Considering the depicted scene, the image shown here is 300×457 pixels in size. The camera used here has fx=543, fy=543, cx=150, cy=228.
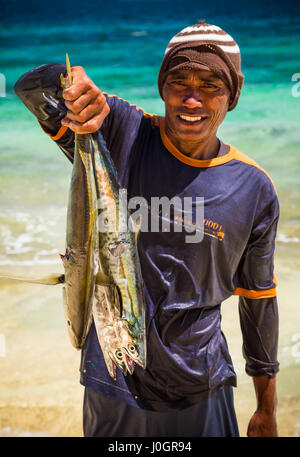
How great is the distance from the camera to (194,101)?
65.9 inches

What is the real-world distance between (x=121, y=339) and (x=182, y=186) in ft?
1.73

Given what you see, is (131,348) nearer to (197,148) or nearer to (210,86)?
(197,148)

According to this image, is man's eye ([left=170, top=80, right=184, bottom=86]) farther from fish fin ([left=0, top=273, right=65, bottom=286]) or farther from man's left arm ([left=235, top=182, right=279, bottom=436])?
fish fin ([left=0, top=273, right=65, bottom=286])

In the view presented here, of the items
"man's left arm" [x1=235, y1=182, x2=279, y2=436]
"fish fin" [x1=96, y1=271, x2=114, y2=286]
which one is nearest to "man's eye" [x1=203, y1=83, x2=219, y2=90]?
"man's left arm" [x1=235, y1=182, x2=279, y2=436]

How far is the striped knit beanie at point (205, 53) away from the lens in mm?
1663

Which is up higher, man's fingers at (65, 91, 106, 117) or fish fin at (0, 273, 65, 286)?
man's fingers at (65, 91, 106, 117)

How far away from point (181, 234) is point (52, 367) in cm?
242

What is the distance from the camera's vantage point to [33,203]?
7.64m

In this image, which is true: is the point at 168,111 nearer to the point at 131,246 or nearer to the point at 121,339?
the point at 131,246

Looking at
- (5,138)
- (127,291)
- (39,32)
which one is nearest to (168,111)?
(127,291)

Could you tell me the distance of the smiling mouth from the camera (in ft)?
5.59

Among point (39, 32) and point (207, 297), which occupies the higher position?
point (39, 32)

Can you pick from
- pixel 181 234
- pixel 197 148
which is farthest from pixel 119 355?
pixel 197 148

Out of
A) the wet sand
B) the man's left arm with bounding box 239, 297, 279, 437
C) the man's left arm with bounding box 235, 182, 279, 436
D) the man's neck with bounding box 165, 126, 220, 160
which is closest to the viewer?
the man's neck with bounding box 165, 126, 220, 160
